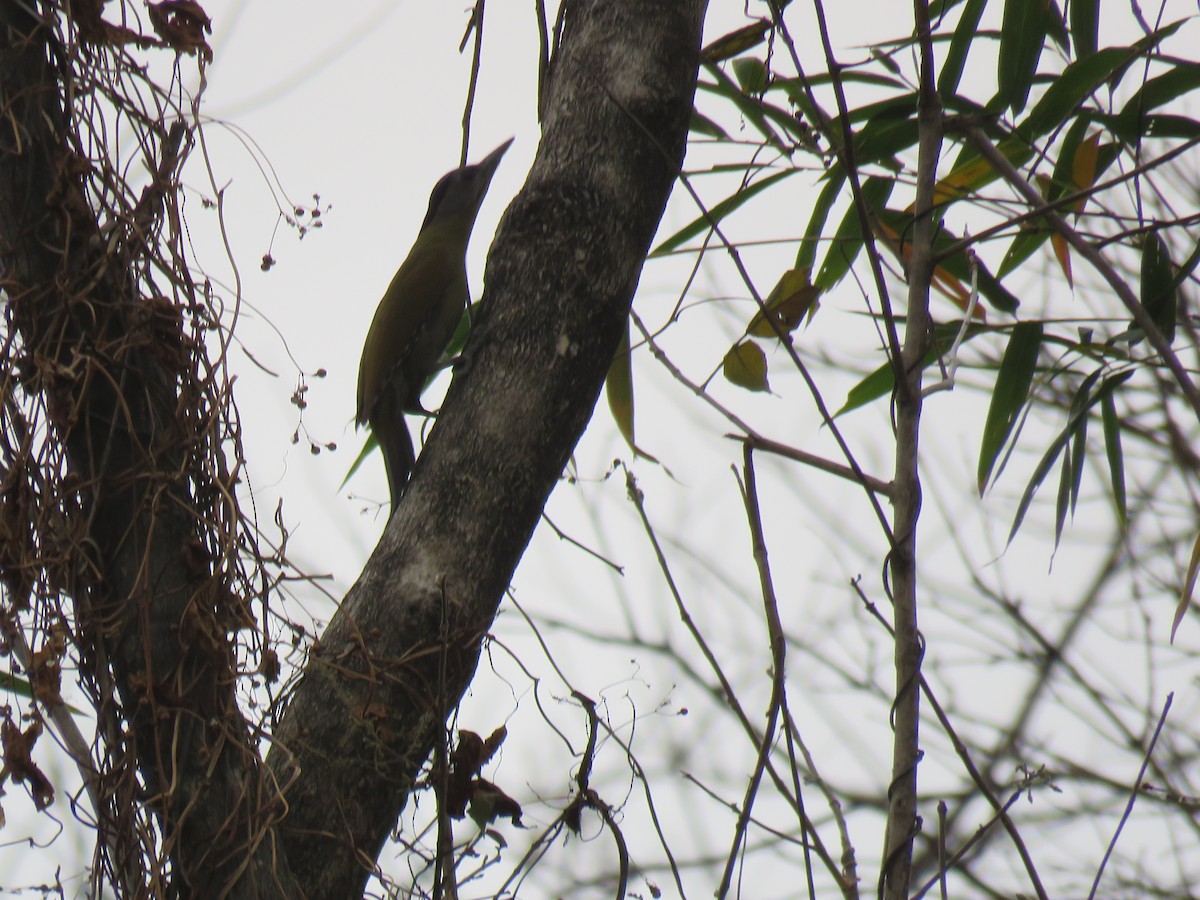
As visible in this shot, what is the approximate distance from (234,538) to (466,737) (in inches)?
15.5

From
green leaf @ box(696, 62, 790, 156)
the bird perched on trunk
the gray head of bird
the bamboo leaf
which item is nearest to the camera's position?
the bamboo leaf

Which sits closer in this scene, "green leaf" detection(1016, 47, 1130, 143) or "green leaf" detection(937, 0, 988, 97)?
"green leaf" detection(1016, 47, 1130, 143)

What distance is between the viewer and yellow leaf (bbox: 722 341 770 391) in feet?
7.68

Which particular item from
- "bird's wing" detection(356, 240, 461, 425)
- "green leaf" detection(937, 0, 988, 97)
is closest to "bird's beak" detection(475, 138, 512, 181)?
"bird's wing" detection(356, 240, 461, 425)

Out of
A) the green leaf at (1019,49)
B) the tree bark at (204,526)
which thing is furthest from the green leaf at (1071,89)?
the tree bark at (204,526)

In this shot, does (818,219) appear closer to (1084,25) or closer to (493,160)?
(1084,25)

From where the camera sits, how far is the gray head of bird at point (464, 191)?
149 inches

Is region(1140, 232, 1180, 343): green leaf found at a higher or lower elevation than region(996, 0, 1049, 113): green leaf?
lower

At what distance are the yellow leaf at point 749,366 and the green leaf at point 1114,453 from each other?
2.45 ft

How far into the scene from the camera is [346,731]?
156 cm

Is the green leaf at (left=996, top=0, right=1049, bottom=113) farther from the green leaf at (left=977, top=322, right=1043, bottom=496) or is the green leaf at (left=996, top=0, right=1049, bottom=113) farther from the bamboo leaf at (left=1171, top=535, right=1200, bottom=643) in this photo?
the bamboo leaf at (left=1171, top=535, right=1200, bottom=643)

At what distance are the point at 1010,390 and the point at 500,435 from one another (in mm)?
1181

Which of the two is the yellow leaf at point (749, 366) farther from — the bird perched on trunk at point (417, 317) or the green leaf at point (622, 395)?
the bird perched on trunk at point (417, 317)

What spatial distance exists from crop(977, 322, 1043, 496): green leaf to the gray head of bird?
1861 mm
